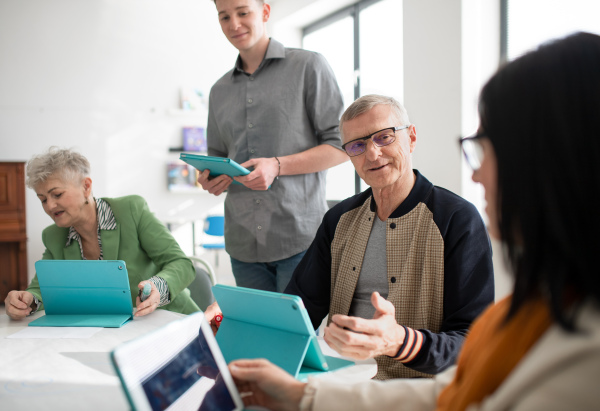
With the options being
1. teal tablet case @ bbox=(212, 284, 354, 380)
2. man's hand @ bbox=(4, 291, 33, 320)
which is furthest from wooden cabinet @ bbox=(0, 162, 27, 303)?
teal tablet case @ bbox=(212, 284, 354, 380)

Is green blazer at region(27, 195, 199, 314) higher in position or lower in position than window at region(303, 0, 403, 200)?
lower

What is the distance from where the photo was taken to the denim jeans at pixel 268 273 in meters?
2.12

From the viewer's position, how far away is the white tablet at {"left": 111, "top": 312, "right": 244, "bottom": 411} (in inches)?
30.0

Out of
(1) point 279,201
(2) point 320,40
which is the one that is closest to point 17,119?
(2) point 320,40

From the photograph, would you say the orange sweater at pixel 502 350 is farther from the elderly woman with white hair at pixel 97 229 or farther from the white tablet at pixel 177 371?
the elderly woman with white hair at pixel 97 229

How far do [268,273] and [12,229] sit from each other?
11.5 ft

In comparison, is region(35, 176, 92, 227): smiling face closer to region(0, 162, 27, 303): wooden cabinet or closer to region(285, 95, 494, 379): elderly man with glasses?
region(285, 95, 494, 379): elderly man with glasses

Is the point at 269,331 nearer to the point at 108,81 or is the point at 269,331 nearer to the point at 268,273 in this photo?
the point at 268,273

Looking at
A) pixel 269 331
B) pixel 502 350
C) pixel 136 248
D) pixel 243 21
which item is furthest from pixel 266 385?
pixel 243 21

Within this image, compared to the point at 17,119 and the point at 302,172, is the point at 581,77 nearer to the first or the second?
the point at 302,172

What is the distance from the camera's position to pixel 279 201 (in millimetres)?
2137

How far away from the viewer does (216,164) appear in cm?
187

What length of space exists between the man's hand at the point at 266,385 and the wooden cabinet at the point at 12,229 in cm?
434

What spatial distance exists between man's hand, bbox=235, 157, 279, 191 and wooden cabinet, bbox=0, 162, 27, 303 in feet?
11.6
